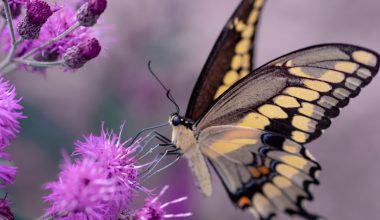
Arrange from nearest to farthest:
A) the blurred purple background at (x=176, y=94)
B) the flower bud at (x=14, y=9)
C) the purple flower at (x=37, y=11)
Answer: the purple flower at (x=37, y=11) → the flower bud at (x=14, y=9) → the blurred purple background at (x=176, y=94)

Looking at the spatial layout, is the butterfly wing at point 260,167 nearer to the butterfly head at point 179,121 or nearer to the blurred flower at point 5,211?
the butterfly head at point 179,121

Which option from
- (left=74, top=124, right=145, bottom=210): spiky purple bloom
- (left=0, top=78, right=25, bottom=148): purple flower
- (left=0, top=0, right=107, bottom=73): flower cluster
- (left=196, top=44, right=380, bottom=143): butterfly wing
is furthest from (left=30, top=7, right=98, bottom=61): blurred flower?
(left=196, top=44, right=380, bottom=143): butterfly wing

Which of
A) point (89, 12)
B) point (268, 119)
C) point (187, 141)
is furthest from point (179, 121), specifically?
point (89, 12)

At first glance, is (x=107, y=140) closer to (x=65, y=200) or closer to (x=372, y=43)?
(x=65, y=200)

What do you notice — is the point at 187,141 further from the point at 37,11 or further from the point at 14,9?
the point at 14,9

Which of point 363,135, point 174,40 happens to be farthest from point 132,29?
point 363,135

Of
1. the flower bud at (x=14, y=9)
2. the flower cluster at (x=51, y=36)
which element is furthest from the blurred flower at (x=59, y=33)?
the flower bud at (x=14, y=9)

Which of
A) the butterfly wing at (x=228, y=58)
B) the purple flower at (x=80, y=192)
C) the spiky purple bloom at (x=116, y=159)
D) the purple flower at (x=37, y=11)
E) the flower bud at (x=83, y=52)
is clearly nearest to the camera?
the purple flower at (x=80, y=192)

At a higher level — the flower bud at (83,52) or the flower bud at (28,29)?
the flower bud at (28,29)
